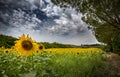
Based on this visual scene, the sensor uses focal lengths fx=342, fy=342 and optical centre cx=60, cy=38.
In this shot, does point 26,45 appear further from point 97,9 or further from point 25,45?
point 97,9

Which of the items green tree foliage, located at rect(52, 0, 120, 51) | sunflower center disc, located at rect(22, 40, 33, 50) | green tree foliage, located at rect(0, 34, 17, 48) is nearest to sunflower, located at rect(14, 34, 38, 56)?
sunflower center disc, located at rect(22, 40, 33, 50)

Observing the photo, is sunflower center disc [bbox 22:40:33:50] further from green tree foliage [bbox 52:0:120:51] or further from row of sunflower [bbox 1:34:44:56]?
green tree foliage [bbox 52:0:120:51]

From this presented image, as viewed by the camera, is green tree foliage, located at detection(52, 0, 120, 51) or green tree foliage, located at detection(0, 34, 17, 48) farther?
green tree foliage, located at detection(0, 34, 17, 48)

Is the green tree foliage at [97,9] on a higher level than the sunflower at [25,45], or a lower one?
higher

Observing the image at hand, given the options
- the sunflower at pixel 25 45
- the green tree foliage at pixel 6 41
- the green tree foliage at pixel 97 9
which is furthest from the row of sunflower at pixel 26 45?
the green tree foliage at pixel 6 41

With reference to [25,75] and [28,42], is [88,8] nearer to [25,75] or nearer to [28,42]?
[28,42]

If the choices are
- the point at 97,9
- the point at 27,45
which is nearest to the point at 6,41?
the point at 97,9

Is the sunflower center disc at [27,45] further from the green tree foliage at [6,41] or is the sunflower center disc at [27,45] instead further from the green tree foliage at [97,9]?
the green tree foliage at [6,41]

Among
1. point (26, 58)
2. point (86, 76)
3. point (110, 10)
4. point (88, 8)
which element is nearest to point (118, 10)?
point (110, 10)

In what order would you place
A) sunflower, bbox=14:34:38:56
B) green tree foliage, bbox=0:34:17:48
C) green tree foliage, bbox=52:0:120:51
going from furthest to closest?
green tree foliage, bbox=0:34:17:48
green tree foliage, bbox=52:0:120:51
sunflower, bbox=14:34:38:56

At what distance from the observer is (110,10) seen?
21.2 metres

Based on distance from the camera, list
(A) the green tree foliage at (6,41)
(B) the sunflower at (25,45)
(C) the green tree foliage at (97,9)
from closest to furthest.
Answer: (B) the sunflower at (25,45), (C) the green tree foliage at (97,9), (A) the green tree foliage at (6,41)

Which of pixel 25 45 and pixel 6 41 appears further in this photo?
pixel 6 41

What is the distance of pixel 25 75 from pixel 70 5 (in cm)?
1914
